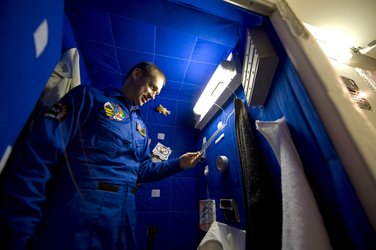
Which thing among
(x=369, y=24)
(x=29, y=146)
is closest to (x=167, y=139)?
(x=29, y=146)

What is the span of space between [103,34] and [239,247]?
186 cm

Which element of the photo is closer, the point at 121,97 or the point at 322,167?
the point at 322,167

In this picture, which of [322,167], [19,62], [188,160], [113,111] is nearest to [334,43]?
[322,167]

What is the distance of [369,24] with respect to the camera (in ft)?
2.72

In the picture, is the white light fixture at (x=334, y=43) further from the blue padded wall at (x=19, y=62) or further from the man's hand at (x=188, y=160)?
the blue padded wall at (x=19, y=62)

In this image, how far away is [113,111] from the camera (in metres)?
1.02

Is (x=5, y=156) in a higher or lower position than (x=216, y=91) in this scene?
lower

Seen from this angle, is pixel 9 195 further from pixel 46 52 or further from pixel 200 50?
pixel 200 50

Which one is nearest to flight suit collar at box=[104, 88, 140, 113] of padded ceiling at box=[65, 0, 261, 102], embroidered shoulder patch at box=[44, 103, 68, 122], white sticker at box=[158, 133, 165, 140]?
embroidered shoulder patch at box=[44, 103, 68, 122]

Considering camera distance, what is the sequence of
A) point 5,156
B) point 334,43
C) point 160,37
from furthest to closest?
point 160,37 < point 334,43 < point 5,156

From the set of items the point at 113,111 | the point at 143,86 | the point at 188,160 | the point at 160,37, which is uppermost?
the point at 160,37

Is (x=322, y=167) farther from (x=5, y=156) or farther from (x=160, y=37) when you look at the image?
(x=160, y=37)

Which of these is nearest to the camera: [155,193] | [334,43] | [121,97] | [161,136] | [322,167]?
[322,167]

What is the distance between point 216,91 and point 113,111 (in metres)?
0.85
